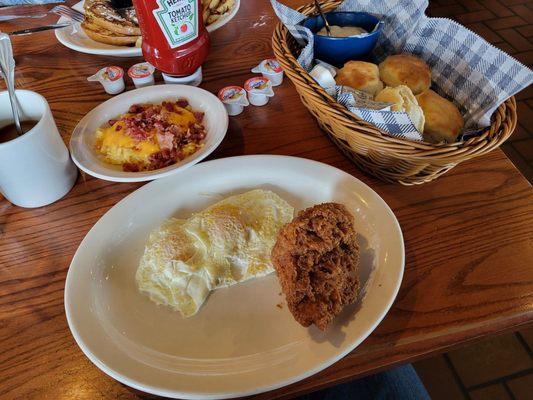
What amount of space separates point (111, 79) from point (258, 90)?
434 millimetres

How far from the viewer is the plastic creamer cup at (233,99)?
1098 mm

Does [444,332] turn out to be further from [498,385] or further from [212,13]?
[212,13]

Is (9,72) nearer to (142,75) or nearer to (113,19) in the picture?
(142,75)

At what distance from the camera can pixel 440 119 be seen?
0.89m

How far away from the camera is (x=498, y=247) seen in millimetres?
819

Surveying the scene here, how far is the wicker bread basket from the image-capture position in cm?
76

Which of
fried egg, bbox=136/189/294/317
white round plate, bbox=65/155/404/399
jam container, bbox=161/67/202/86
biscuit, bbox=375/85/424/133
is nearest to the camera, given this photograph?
white round plate, bbox=65/155/404/399

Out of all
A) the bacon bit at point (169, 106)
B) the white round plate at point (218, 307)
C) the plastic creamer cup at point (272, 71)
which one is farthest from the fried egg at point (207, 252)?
the plastic creamer cup at point (272, 71)

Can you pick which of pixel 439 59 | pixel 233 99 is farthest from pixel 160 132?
pixel 439 59

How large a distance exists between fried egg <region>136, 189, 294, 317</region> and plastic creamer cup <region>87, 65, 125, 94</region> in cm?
56

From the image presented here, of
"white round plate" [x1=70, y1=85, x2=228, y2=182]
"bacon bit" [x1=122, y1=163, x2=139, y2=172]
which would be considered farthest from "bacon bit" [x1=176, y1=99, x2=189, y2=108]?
"bacon bit" [x1=122, y1=163, x2=139, y2=172]

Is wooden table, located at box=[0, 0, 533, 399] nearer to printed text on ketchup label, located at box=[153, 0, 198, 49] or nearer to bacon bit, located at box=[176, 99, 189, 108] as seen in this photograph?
bacon bit, located at box=[176, 99, 189, 108]

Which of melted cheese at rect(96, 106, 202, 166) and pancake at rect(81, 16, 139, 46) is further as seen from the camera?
pancake at rect(81, 16, 139, 46)

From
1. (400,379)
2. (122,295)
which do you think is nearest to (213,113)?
(122,295)
